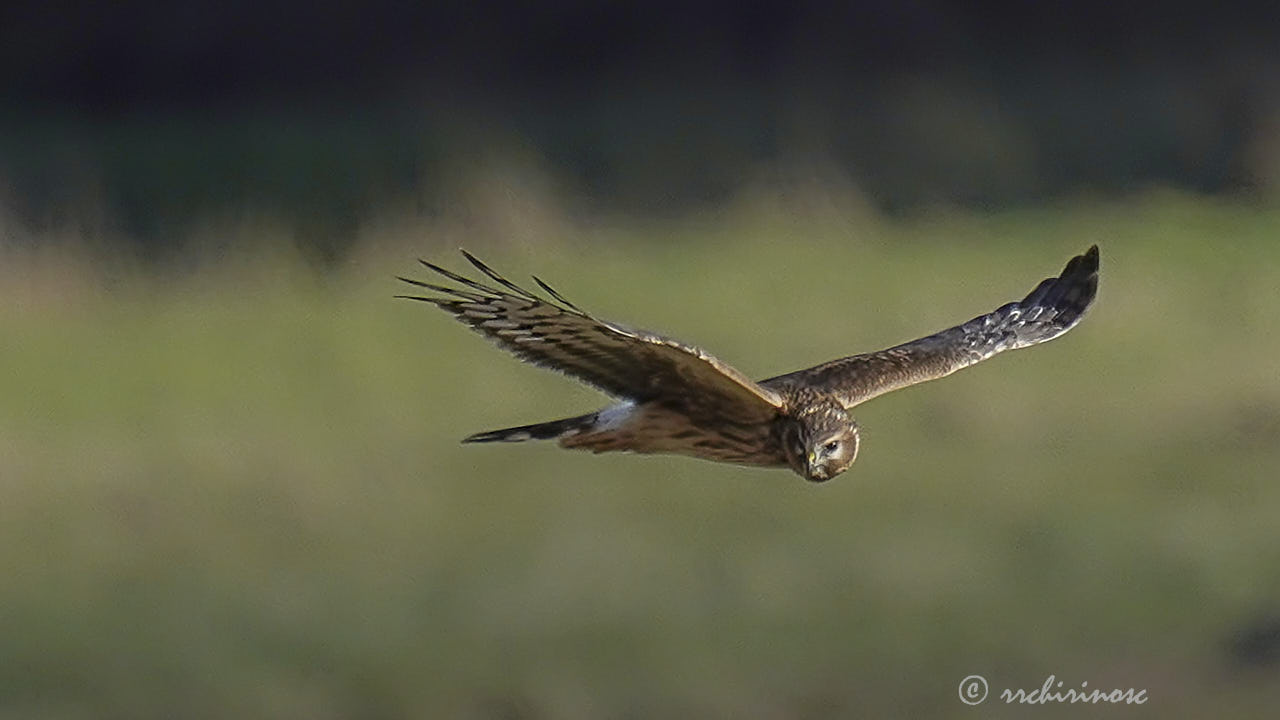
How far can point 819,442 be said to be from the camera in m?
6.34

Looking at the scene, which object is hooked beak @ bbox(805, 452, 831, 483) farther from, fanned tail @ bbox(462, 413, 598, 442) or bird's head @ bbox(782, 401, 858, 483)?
fanned tail @ bbox(462, 413, 598, 442)

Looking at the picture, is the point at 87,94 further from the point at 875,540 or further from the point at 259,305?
the point at 875,540

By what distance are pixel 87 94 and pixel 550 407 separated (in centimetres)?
347

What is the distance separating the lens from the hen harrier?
19.4 ft

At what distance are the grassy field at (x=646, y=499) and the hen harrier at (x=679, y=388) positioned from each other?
113 inches

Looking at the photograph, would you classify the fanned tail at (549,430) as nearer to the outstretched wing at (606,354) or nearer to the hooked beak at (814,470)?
the outstretched wing at (606,354)

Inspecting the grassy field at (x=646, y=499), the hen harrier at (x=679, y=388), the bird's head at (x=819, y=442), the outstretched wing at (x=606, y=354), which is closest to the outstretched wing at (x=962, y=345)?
the hen harrier at (x=679, y=388)

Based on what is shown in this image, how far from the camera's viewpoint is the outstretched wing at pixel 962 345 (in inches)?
267

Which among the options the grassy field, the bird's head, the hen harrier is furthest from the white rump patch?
the grassy field

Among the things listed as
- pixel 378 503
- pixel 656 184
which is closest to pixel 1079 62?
pixel 656 184

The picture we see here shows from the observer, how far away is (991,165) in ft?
43.0

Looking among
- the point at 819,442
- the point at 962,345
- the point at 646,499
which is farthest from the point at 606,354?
the point at 646,499

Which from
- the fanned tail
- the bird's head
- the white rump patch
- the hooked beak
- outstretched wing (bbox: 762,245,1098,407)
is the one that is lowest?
the fanned tail

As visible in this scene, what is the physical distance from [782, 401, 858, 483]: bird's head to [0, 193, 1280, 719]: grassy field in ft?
10.4
